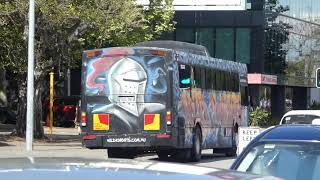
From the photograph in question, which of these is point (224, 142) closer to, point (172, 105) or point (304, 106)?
point (172, 105)

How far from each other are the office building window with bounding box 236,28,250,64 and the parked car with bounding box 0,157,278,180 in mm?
53381

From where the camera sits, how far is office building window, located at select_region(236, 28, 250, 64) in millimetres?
56325

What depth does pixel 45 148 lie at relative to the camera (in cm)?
2500

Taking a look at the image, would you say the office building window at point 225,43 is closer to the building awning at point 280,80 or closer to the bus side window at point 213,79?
the building awning at point 280,80

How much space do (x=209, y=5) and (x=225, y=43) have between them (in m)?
3.50

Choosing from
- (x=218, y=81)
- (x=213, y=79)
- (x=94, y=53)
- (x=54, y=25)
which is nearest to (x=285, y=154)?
(x=94, y=53)

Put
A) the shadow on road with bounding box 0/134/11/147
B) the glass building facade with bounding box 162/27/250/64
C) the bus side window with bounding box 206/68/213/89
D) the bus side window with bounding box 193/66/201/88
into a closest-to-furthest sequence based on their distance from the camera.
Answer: the bus side window with bounding box 193/66/201/88
the bus side window with bounding box 206/68/213/89
the shadow on road with bounding box 0/134/11/147
the glass building facade with bounding box 162/27/250/64

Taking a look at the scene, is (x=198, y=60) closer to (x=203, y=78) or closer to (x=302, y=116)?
(x=203, y=78)

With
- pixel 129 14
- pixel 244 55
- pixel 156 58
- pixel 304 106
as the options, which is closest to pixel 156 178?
pixel 156 58

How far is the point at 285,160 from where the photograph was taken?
6656 millimetres

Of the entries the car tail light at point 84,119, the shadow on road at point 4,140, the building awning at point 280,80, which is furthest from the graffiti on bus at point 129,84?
the building awning at point 280,80

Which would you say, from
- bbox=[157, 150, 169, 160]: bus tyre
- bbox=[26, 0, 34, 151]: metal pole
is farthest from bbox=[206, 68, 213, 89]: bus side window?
bbox=[26, 0, 34, 151]: metal pole

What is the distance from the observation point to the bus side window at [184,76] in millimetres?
20922

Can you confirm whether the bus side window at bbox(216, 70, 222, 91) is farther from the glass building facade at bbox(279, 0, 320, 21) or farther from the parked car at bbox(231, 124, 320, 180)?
the glass building facade at bbox(279, 0, 320, 21)
